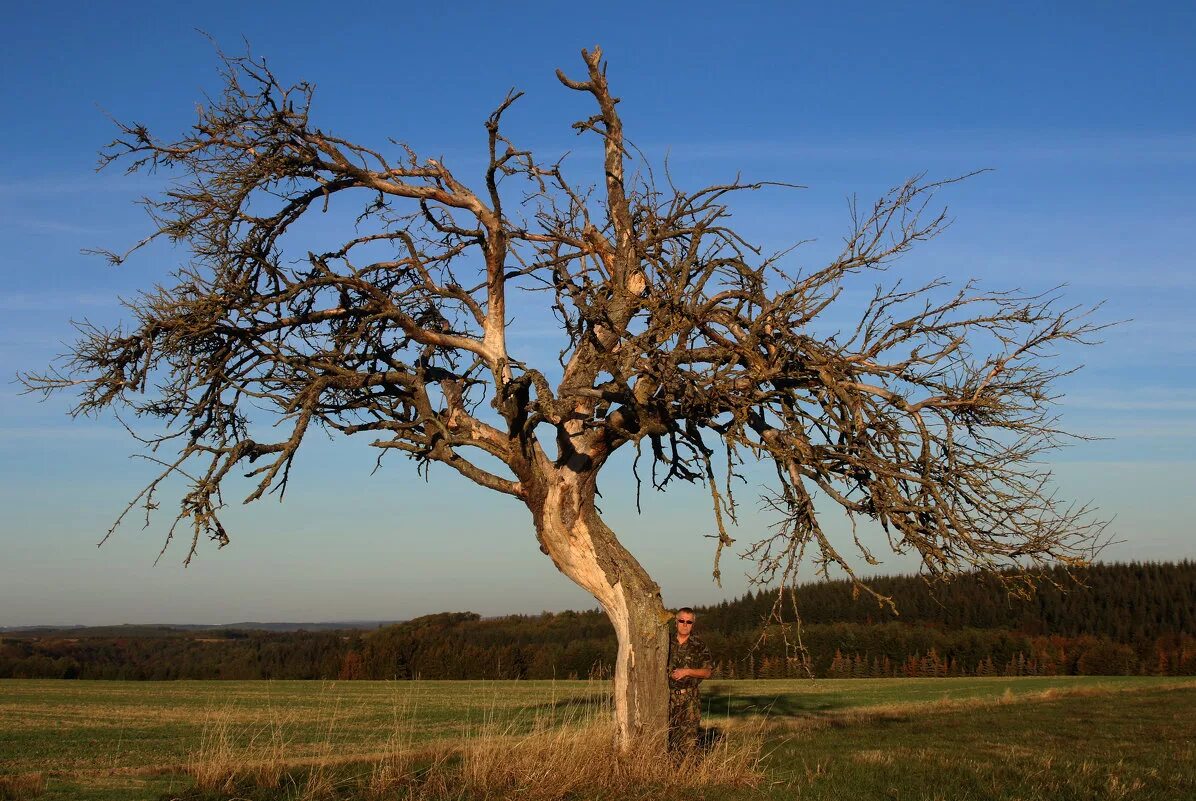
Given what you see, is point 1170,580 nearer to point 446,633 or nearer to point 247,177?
point 446,633

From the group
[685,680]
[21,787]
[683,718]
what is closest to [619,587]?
[685,680]

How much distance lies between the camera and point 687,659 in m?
10.9

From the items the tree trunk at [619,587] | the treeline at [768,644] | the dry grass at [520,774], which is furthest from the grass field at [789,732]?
the treeline at [768,644]

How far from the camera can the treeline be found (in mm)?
51000

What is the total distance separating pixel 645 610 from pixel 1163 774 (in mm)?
6577

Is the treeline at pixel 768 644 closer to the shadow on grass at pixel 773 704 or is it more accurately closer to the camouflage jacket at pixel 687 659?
the shadow on grass at pixel 773 704

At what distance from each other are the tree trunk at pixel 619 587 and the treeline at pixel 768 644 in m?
32.7

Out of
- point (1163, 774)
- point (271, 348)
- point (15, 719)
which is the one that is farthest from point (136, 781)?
point (15, 719)

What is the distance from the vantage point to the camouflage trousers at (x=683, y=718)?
10.6 meters

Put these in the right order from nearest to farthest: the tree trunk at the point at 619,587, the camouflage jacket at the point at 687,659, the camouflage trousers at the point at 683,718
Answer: the tree trunk at the point at 619,587, the camouflage trousers at the point at 683,718, the camouflage jacket at the point at 687,659

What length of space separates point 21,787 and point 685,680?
7.61 m

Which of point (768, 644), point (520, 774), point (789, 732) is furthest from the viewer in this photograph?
point (768, 644)

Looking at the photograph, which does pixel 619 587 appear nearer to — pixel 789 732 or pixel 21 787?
pixel 21 787

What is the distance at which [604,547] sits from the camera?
10.7 metres
